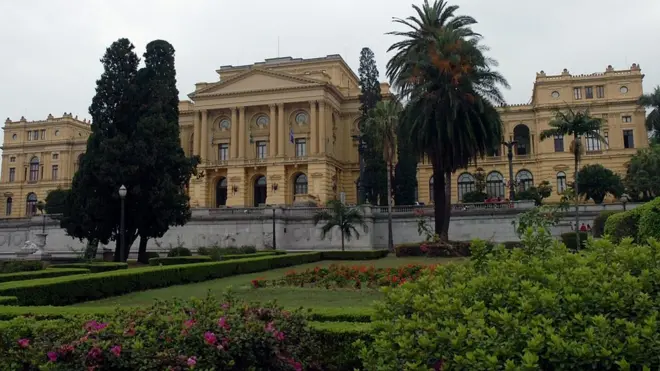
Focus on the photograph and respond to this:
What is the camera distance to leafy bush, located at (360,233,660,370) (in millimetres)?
3795

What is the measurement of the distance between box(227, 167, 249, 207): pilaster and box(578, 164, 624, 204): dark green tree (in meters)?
35.2

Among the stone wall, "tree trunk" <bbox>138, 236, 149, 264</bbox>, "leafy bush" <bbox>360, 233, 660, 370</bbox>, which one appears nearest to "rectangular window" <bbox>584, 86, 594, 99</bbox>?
the stone wall

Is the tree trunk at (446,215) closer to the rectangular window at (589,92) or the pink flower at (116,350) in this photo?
the pink flower at (116,350)

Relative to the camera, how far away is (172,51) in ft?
111

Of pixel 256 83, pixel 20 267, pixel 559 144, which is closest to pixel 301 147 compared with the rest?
pixel 256 83

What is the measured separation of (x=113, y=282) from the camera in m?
16.3

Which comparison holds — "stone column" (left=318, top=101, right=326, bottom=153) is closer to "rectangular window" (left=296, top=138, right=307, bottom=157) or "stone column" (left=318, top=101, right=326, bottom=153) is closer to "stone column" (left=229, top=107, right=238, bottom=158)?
"rectangular window" (left=296, top=138, right=307, bottom=157)

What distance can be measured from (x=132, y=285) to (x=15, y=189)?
7515 centimetres

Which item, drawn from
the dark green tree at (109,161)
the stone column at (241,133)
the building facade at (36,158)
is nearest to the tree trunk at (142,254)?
the dark green tree at (109,161)

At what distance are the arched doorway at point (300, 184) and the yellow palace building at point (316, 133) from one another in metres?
0.12

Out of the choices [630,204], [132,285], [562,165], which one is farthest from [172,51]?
[562,165]

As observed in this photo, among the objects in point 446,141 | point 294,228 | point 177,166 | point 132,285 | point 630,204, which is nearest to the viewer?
point 132,285

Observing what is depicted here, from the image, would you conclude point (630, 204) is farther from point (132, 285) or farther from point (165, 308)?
point (165, 308)

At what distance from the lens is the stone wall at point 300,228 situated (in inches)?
1688
